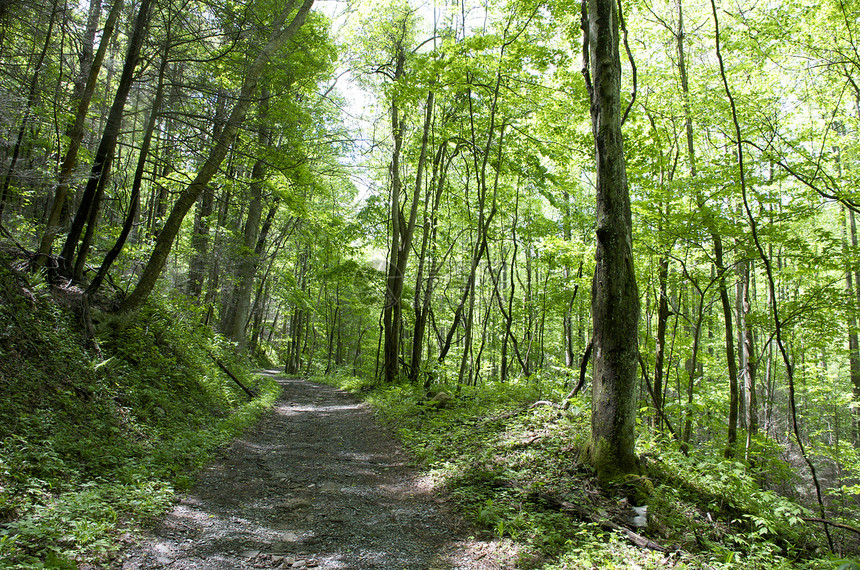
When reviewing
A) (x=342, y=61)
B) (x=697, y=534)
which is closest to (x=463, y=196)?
(x=342, y=61)

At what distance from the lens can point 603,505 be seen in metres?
4.17

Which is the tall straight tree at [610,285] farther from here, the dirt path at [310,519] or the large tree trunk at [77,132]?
the large tree trunk at [77,132]

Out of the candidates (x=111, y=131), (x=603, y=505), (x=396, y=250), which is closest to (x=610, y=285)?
(x=603, y=505)

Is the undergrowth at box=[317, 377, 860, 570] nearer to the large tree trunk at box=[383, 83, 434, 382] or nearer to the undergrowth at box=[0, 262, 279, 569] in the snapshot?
the undergrowth at box=[0, 262, 279, 569]

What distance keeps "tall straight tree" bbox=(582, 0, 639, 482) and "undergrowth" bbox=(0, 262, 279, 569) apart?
4.29 metres

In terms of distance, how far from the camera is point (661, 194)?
8.26 meters

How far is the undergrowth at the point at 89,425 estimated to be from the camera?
2912 millimetres

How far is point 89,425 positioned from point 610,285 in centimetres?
588

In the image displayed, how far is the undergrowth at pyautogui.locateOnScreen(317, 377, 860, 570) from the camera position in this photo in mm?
3398

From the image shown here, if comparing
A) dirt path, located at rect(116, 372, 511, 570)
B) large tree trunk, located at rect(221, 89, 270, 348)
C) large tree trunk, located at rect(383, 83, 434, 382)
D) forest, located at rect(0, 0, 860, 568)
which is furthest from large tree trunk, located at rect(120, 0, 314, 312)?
large tree trunk, located at rect(221, 89, 270, 348)

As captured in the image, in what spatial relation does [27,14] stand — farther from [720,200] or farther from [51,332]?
[720,200]

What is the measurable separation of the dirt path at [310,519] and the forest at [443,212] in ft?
1.16

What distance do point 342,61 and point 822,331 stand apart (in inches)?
551

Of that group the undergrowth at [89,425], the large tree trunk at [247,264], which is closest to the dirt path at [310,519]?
the undergrowth at [89,425]
